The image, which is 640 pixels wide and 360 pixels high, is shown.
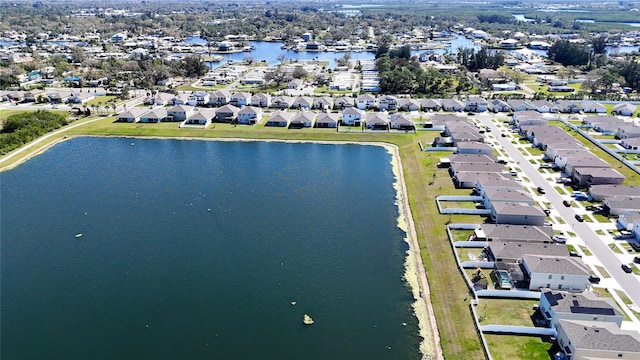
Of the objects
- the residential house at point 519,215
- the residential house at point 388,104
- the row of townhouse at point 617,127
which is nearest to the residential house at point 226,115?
the residential house at point 388,104

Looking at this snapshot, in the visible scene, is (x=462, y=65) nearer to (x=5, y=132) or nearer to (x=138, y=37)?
(x=5, y=132)

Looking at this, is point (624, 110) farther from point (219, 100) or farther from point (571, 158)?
point (219, 100)

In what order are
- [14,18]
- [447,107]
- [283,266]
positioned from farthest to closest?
[14,18], [447,107], [283,266]

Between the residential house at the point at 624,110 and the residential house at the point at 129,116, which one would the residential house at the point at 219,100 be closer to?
the residential house at the point at 129,116

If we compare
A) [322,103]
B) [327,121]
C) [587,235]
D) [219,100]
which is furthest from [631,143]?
[219,100]

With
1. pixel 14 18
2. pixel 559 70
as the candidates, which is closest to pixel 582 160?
pixel 559 70

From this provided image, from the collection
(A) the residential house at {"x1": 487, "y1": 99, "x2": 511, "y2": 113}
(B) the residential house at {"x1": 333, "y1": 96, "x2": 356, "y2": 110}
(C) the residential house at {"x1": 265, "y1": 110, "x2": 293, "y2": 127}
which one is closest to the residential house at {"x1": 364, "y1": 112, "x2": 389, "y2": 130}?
(B) the residential house at {"x1": 333, "y1": 96, "x2": 356, "y2": 110}

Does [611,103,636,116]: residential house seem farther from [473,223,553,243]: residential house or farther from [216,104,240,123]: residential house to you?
[216,104,240,123]: residential house
